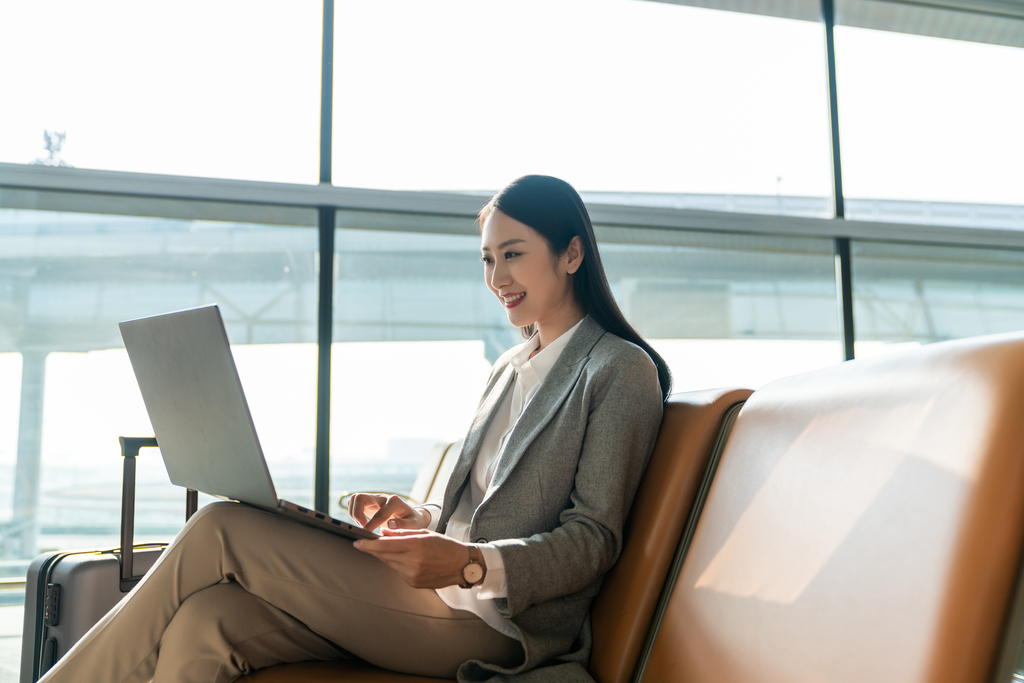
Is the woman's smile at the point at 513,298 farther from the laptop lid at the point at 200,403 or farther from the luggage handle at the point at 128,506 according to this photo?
the luggage handle at the point at 128,506

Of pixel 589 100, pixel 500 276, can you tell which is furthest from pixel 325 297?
pixel 500 276

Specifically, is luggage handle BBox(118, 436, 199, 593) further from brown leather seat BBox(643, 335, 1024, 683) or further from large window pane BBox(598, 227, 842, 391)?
large window pane BBox(598, 227, 842, 391)

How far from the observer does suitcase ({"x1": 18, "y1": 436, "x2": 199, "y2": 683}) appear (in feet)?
5.38

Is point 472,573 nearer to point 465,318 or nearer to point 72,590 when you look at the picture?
point 72,590

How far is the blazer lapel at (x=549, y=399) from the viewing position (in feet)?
4.01

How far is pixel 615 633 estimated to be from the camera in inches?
43.5

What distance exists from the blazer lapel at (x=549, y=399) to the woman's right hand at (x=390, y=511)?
0.23 meters

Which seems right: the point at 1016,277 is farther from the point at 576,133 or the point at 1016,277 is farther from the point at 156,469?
the point at 156,469

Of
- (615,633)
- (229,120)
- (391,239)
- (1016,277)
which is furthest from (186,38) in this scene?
(1016,277)

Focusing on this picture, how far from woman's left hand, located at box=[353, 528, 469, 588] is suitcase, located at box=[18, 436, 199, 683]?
944 millimetres

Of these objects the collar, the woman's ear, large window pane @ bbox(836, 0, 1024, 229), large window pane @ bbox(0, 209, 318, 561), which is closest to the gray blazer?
the collar

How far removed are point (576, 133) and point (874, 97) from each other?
1.55 m

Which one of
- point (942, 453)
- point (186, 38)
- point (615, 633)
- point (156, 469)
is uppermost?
point (186, 38)

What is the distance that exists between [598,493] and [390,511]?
424 mm
